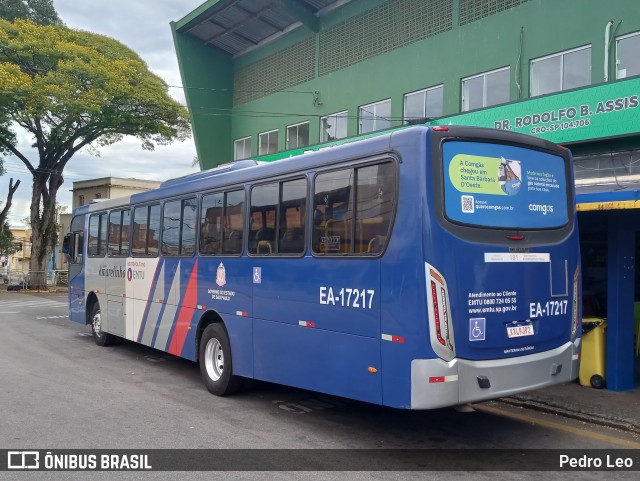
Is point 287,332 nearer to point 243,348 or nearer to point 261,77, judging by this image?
point 243,348

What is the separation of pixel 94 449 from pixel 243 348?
245cm

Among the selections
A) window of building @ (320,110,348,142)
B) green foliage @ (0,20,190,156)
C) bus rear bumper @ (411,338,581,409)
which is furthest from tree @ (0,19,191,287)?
bus rear bumper @ (411,338,581,409)

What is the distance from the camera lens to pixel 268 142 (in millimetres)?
24078

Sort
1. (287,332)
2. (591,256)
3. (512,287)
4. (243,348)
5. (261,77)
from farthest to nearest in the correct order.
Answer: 1. (261,77)
2. (591,256)
3. (243,348)
4. (287,332)
5. (512,287)

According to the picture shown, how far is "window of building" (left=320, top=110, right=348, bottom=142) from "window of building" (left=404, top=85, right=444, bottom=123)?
2.81m

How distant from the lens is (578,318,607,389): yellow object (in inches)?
356

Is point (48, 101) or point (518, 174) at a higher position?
point (48, 101)

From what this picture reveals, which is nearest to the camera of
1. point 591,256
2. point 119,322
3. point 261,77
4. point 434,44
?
point 591,256

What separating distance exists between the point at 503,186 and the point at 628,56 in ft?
29.0

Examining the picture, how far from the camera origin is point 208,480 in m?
5.28

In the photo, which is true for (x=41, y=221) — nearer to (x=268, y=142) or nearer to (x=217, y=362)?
(x=268, y=142)

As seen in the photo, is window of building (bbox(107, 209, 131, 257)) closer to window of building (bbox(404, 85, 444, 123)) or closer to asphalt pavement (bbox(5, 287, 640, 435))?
asphalt pavement (bbox(5, 287, 640, 435))

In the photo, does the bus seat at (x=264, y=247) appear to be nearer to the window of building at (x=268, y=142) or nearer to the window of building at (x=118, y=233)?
the window of building at (x=118, y=233)

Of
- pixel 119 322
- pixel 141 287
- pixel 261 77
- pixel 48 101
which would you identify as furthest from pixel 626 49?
pixel 48 101
